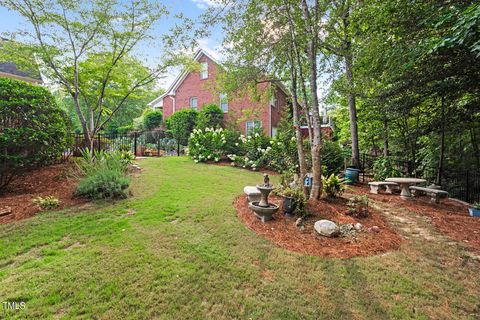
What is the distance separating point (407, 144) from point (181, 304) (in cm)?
1035

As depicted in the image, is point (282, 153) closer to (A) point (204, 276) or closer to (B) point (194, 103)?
(A) point (204, 276)

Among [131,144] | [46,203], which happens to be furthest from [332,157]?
[131,144]

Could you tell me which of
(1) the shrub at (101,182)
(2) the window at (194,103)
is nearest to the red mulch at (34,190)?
(1) the shrub at (101,182)

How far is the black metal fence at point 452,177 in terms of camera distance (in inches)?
280

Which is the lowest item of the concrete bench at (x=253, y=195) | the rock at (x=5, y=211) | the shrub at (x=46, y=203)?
the rock at (x=5, y=211)

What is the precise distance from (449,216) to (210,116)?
43.5 ft

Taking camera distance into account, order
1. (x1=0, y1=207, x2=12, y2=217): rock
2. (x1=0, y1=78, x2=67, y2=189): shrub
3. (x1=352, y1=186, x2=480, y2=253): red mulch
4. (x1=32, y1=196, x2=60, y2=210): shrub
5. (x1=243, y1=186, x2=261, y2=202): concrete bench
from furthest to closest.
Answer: (x1=0, y1=78, x2=67, y2=189): shrub < (x1=243, y1=186, x2=261, y2=202): concrete bench < (x1=32, y1=196, x2=60, y2=210): shrub < (x1=0, y1=207, x2=12, y2=217): rock < (x1=352, y1=186, x2=480, y2=253): red mulch

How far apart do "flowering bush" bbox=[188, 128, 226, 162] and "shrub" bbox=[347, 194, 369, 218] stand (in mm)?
7105

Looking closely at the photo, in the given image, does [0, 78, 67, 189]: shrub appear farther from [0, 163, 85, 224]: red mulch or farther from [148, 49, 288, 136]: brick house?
[148, 49, 288, 136]: brick house

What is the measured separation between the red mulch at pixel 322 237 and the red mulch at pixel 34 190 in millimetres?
4092

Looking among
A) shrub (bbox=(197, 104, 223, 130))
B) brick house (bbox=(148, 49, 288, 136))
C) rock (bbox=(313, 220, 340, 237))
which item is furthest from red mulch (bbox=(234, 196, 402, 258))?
brick house (bbox=(148, 49, 288, 136))

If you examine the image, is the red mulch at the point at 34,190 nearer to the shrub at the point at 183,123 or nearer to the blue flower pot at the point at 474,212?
the blue flower pot at the point at 474,212

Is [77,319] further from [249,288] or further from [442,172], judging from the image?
[442,172]

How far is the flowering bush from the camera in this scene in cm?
1095
